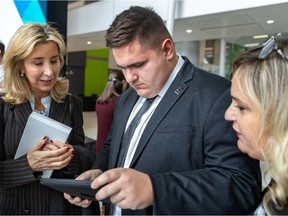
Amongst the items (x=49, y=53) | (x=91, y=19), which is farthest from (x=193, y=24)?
(x=49, y=53)

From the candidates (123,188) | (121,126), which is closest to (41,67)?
(121,126)

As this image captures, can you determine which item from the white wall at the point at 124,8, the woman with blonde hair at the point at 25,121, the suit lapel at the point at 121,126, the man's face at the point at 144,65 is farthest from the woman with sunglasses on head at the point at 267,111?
the white wall at the point at 124,8

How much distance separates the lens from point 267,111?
34.5 inches

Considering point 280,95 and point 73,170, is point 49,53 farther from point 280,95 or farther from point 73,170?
point 280,95

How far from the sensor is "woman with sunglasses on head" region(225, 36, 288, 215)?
0.86 meters

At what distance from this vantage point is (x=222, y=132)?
1.07 meters

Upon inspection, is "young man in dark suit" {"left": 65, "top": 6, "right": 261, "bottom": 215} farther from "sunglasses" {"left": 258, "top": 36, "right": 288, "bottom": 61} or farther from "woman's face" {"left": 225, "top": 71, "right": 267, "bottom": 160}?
"sunglasses" {"left": 258, "top": 36, "right": 288, "bottom": 61}

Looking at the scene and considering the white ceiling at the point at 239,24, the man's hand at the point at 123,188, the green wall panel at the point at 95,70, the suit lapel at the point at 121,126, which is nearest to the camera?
the man's hand at the point at 123,188

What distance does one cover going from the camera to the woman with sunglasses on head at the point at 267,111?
862 mm

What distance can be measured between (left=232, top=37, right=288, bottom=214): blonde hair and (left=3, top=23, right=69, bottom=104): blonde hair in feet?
3.96

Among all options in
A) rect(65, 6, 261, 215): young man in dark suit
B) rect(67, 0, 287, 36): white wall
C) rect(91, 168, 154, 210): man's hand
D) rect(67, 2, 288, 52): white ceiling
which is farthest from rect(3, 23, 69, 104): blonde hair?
rect(67, 2, 288, 52): white ceiling

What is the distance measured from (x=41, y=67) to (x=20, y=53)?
0.13m

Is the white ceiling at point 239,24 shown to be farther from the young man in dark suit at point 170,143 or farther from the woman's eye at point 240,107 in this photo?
the woman's eye at point 240,107

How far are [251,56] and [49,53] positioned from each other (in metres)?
1.18
